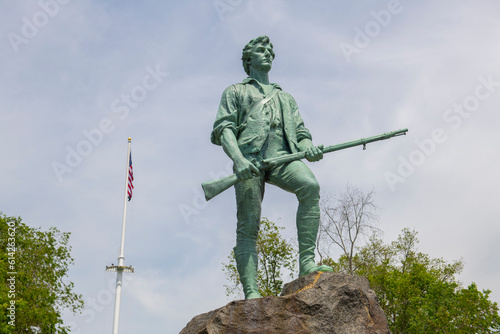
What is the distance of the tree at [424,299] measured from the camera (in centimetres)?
2206

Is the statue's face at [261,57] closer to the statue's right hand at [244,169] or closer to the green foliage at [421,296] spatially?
the statue's right hand at [244,169]

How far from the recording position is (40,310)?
19891 mm

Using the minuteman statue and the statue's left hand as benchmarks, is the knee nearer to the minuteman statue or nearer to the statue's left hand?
the minuteman statue

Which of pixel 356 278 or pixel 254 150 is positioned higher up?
pixel 254 150

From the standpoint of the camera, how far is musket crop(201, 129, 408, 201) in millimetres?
6355

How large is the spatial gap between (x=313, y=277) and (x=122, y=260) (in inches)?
628

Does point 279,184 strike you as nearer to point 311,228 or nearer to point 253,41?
point 311,228

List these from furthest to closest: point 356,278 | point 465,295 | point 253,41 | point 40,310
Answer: point 465,295
point 40,310
point 253,41
point 356,278

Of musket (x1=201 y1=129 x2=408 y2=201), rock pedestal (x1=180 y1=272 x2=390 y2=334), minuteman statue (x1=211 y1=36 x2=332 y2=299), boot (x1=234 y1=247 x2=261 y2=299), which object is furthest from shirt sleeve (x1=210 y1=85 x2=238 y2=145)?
rock pedestal (x1=180 y1=272 x2=390 y2=334)

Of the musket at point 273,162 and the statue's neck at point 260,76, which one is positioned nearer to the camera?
the musket at point 273,162

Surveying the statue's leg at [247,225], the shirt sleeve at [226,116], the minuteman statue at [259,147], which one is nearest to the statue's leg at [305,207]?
the minuteman statue at [259,147]

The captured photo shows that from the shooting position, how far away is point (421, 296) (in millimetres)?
25359

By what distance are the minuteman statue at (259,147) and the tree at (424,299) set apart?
57.4 ft

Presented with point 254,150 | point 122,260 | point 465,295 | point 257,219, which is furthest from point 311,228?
point 465,295
